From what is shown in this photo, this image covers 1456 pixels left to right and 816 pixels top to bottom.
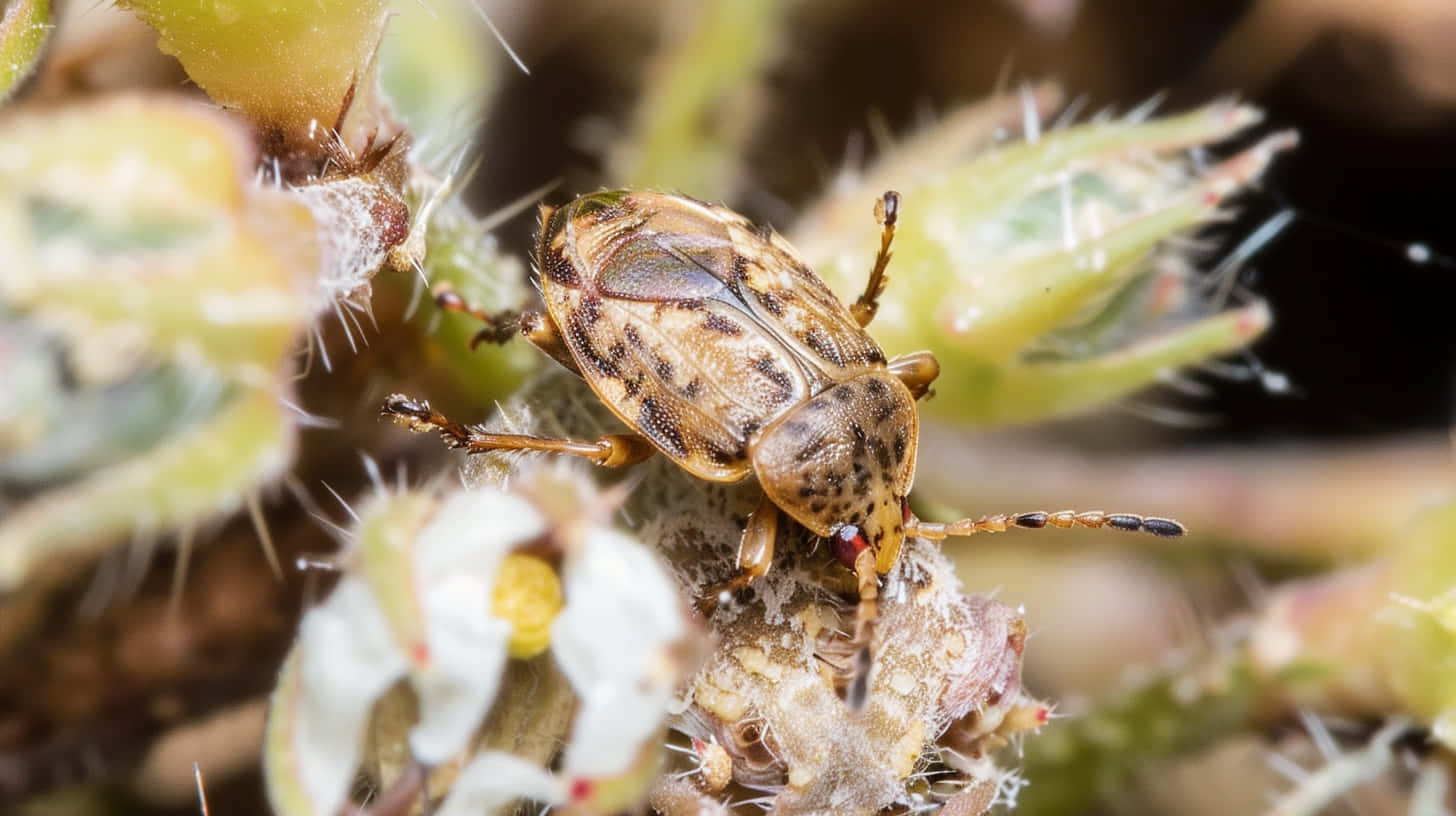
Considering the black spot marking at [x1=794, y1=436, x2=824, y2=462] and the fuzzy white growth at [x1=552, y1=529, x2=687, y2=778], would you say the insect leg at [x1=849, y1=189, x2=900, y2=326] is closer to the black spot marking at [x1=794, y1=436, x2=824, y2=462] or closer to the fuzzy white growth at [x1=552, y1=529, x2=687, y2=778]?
the black spot marking at [x1=794, y1=436, x2=824, y2=462]

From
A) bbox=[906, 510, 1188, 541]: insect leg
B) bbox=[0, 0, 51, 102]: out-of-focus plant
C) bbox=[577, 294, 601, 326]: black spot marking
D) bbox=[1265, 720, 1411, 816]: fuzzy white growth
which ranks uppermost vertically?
bbox=[0, 0, 51, 102]: out-of-focus plant

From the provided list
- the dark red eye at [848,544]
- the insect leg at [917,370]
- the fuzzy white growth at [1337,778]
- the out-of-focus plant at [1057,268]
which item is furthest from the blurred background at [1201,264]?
the dark red eye at [848,544]

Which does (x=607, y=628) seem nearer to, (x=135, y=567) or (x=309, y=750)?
(x=309, y=750)

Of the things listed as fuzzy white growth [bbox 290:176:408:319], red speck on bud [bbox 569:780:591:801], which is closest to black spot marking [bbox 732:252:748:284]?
fuzzy white growth [bbox 290:176:408:319]

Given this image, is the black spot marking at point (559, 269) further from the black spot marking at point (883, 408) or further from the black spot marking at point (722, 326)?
the black spot marking at point (883, 408)

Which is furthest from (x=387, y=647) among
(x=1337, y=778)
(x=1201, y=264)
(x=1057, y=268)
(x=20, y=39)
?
(x=1201, y=264)

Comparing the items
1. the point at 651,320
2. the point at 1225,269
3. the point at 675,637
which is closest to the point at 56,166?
the point at 675,637

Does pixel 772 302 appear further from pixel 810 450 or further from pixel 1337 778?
pixel 1337 778
